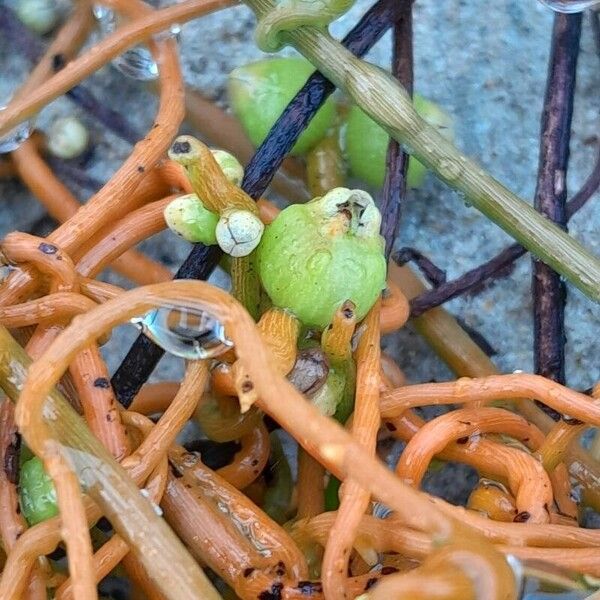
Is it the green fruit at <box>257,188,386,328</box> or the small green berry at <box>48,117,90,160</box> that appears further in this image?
the small green berry at <box>48,117,90,160</box>

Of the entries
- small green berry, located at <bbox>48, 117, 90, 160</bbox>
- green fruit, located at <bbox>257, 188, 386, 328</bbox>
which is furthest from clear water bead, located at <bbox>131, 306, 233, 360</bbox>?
small green berry, located at <bbox>48, 117, 90, 160</bbox>

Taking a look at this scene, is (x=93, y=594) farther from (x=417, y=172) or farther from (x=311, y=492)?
(x=417, y=172)

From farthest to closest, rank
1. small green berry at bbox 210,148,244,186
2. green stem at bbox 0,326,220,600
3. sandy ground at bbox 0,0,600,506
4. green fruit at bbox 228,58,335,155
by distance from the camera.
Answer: sandy ground at bbox 0,0,600,506 → green fruit at bbox 228,58,335,155 → small green berry at bbox 210,148,244,186 → green stem at bbox 0,326,220,600

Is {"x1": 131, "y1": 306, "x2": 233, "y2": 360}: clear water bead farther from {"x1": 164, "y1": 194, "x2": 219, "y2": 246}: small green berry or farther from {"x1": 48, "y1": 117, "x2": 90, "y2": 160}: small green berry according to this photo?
{"x1": 48, "y1": 117, "x2": 90, "y2": 160}: small green berry

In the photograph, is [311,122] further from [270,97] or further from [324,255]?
[324,255]

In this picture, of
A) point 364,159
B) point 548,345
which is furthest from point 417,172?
point 548,345

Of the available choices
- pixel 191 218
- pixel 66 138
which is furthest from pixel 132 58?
pixel 191 218
